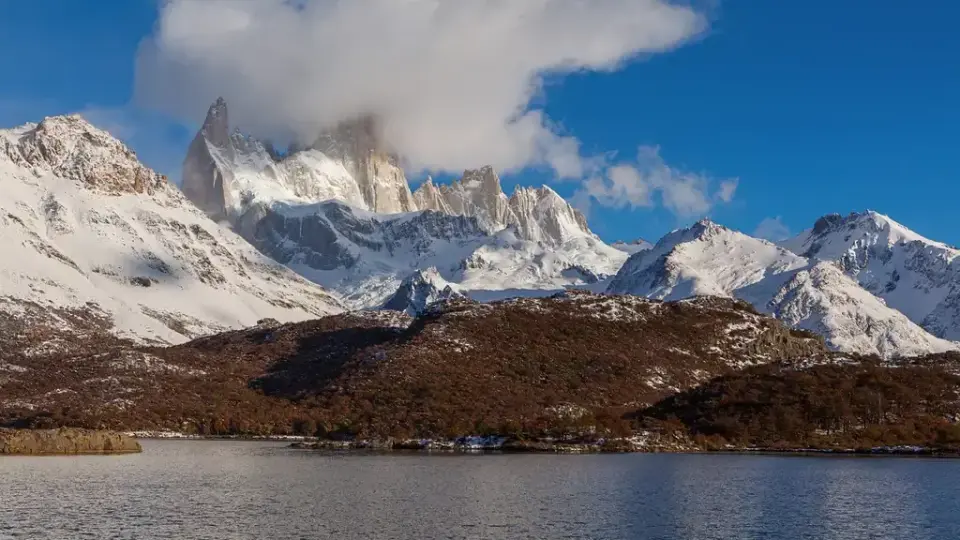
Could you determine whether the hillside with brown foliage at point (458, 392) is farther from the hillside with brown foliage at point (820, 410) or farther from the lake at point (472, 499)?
the lake at point (472, 499)

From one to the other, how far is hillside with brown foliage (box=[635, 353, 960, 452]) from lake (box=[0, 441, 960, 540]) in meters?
24.2

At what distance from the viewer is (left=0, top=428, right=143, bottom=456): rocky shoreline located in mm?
125938

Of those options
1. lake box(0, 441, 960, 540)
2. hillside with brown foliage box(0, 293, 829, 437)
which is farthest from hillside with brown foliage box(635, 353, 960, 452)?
lake box(0, 441, 960, 540)

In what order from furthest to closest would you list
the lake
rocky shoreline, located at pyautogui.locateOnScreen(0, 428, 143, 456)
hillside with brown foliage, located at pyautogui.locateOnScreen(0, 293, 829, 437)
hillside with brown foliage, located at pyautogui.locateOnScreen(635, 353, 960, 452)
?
1. hillside with brown foliage, located at pyautogui.locateOnScreen(0, 293, 829, 437)
2. hillside with brown foliage, located at pyautogui.locateOnScreen(635, 353, 960, 452)
3. rocky shoreline, located at pyautogui.locateOnScreen(0, 428, 143, 456)
4. the lake

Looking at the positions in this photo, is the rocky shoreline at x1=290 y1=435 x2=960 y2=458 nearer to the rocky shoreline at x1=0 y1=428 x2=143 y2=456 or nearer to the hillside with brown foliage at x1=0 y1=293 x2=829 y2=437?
the hillside with brown foliage at x1=0 y1=293 x2=829 y2=437

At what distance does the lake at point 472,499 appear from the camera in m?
64.4

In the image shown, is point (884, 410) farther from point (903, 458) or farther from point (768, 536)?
point (768, 536)

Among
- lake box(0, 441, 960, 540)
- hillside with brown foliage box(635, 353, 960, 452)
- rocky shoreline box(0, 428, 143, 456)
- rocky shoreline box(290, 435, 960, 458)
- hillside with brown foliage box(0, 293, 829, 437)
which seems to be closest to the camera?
lake box(0, 441, 960, 540)

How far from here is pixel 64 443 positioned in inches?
5123

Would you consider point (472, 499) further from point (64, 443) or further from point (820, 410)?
point (820, 410)

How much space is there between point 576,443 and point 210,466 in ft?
166

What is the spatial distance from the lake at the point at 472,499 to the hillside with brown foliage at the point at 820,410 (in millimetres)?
24173

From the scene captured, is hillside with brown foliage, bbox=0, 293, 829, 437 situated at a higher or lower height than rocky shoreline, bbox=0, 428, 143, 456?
higher

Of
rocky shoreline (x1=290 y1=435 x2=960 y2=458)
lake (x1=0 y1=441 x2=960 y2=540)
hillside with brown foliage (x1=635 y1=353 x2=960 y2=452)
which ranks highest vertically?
hillside with brown foliage (x1=635 y1=353 x2=960 y2=452)
